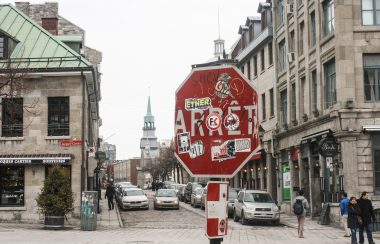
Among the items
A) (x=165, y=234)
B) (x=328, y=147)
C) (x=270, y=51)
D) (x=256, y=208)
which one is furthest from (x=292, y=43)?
(x=165, y=234)

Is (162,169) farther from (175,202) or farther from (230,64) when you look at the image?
(230,64)

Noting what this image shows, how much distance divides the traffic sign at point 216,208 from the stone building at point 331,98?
21458 millimetres

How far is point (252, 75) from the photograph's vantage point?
4581 centimetres

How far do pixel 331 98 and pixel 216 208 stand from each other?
23963 millimetres

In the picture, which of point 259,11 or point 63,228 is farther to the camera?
point 259,11

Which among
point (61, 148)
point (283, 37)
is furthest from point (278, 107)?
point (61, 148)

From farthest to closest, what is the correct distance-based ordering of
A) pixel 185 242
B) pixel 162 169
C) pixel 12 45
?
pixel 162 169 → pixel 12 45 → pixel 185 242

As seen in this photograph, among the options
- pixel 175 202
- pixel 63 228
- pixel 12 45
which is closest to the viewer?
pixel 63 228

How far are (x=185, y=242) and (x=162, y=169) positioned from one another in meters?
98.4

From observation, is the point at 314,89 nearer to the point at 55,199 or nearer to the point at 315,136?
the point at 315,136

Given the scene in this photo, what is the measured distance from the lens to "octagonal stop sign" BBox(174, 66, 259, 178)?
4.96 meters

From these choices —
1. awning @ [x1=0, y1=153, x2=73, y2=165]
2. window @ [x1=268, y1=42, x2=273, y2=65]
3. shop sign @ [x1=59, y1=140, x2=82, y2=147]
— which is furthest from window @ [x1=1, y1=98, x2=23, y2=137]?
window @ [x1=268, y1=42, x2=273, y2=65]

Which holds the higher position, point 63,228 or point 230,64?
point 230,64

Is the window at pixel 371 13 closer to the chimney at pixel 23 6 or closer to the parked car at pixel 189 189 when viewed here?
the parked car at pixel 189 189
